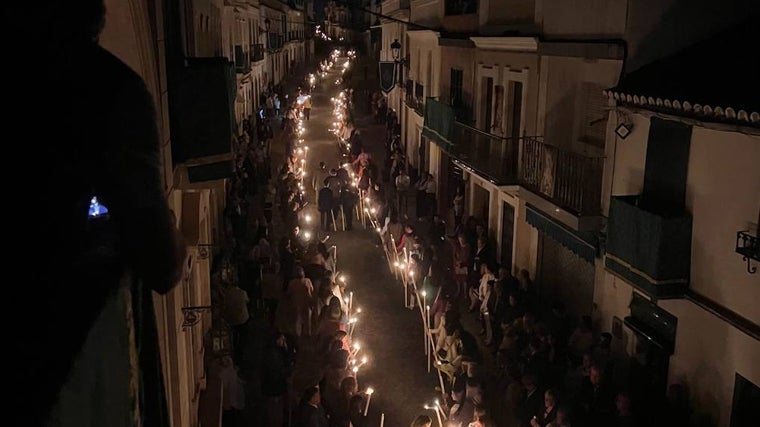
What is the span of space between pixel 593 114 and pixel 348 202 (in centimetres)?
1108

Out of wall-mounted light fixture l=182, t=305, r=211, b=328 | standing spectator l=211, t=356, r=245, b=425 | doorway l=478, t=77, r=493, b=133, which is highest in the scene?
doorway l=478, t=77, r=493, b=133

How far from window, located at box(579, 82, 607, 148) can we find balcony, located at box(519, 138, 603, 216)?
2.00 ft

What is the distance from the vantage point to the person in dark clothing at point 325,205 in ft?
79.0

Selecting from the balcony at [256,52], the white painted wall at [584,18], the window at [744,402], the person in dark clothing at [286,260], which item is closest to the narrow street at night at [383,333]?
the person in dark clothing at [286,260]

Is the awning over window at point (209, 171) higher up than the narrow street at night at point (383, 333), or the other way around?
the awning over window at point (209, 171)

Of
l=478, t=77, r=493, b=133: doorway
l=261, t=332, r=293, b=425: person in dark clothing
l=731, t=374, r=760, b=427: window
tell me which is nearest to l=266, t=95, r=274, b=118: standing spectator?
l=478, t=77, r=493, b=133: doorway

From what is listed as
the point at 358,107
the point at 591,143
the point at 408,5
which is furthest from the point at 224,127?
the point at 358,107

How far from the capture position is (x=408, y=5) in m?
36.9

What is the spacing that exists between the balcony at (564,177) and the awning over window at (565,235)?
0.50 meters

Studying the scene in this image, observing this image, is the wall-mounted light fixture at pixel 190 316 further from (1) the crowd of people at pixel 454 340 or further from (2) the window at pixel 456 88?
(2) the window at pixel 456 88

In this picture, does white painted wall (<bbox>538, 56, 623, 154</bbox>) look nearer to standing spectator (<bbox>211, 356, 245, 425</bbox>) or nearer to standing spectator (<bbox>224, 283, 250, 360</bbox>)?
standing spectator (<bbox>224, 283, 250, 360</bbox>)

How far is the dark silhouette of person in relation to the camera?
181 centimetres

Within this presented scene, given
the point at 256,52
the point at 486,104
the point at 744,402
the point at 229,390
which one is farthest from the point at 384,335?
the point at 256,52

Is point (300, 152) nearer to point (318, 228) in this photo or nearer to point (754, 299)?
point (318, 228)
